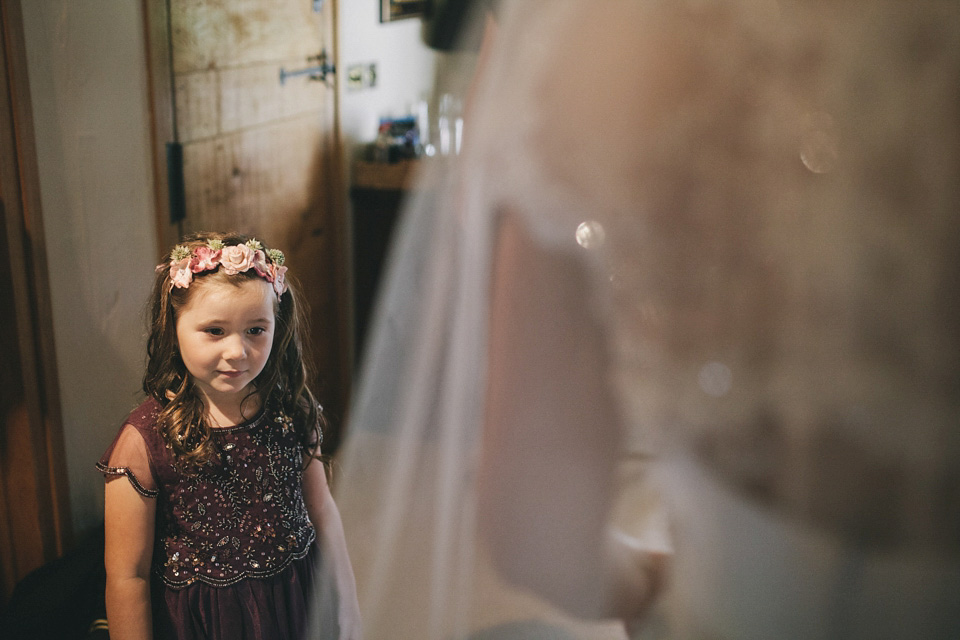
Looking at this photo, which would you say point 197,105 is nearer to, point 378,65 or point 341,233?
point 341,233

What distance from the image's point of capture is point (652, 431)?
63 cm

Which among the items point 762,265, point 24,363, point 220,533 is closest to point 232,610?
point 220,533

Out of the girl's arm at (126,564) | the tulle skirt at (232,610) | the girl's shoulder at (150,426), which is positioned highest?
the girl's shoulder at (150,426)

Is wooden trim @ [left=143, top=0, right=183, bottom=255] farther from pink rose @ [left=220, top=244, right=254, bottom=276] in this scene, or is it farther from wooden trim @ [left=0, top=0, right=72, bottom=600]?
pink rose @ [left=220, top=244, right=254, bottom=276]

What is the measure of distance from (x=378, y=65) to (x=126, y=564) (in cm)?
165

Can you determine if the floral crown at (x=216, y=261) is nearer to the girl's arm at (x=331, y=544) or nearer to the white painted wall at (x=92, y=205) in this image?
the girl's arm at (x=331, y=544)

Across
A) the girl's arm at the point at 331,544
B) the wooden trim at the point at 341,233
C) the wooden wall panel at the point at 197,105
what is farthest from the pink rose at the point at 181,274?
the wooden trim at the point at 341,233

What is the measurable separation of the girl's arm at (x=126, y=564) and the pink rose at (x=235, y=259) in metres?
0.24

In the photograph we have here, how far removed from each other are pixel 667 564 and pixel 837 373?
0.78ft

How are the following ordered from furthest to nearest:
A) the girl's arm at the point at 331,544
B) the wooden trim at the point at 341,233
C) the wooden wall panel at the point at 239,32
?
1. the wooden trim at the point at 341,233
2. the wooden wall panel at the point at 239,32
3. the girl's arm at the point at 331,544

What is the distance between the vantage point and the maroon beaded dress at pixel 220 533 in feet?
2.49

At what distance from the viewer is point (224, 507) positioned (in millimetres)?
785

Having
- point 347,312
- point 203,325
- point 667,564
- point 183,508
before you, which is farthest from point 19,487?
point 347,312

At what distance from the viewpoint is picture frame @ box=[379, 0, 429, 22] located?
2018 millimetres
